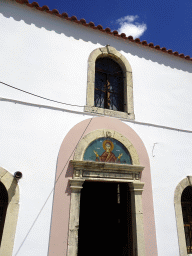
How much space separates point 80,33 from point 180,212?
4.53 meters

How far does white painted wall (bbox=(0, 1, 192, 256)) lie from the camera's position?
3098mm

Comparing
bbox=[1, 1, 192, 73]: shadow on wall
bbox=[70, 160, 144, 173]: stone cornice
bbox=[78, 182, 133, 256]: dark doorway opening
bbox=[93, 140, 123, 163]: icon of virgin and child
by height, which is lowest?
bbox=[78, 182, 133, 256]: dark doorway opening

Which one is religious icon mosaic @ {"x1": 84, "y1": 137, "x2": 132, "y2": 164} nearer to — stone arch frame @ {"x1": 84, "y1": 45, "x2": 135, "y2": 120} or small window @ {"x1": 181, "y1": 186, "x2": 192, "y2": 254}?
stone arch frame @ {"x1": 84, "y1": 45, "x2": 135, "y2": 120}

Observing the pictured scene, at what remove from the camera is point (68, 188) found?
128 inches

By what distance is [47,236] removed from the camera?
115 inches

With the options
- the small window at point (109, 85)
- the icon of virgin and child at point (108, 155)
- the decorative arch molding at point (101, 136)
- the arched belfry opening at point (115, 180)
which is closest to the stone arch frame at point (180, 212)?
the arched belfry opening at point (115, 180)

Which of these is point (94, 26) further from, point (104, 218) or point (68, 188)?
point (104, 218)

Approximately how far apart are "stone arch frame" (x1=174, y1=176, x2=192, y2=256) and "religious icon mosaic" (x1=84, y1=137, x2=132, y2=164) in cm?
126

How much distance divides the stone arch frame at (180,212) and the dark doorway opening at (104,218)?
1008 mm

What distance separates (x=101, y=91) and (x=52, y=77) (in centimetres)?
118

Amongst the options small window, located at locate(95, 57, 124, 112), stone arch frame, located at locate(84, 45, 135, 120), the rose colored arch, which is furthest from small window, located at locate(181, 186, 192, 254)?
small window, located at locate(95, 57, 124, 112)

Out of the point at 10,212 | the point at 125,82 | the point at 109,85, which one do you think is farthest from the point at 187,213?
the point at 10,212

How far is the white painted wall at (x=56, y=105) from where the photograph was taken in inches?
122

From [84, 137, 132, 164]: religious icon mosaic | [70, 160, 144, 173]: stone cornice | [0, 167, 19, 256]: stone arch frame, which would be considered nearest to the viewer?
[0, 167, 19, 256]: stone arch frame
